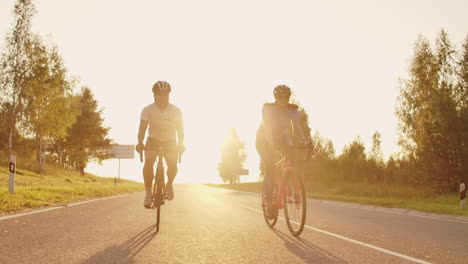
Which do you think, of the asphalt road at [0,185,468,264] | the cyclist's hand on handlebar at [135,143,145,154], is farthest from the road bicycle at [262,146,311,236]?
the cyclist's hand on handlebar at [135,143,145,154]

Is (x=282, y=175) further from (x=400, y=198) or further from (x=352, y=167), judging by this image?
(x=352, y=167)

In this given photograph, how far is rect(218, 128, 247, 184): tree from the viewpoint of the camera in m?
98.2

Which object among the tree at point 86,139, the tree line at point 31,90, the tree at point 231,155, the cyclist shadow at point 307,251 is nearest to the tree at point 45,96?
the tree line at point 31,90

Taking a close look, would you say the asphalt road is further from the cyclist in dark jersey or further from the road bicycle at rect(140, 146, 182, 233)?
the cyclist in dark jersey

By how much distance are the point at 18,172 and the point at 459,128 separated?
32.5 metres

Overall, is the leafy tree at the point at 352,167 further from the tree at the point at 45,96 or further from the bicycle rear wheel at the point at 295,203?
the bicycle rear wheel at the point at 295,203

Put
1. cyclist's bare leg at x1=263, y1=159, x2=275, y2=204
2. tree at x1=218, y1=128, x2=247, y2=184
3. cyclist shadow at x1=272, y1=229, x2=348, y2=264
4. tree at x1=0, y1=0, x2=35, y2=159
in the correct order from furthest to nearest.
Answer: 1. tree at x1=218, y1=128, x2=247, y2=184
2. tree at x1=0, y1=0, x2=35, y2=159
3. cyclist's bare leg at x1=263, y1=159, x2=275, y2=204
4. cyclist shadow at x1=272, y1=229, x2=348, y2=264

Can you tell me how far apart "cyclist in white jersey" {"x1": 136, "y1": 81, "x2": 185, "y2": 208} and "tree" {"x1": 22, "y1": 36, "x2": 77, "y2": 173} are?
121ft

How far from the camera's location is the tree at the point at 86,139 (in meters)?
57.4

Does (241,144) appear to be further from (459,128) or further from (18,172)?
(459,128)

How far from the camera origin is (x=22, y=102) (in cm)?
4081

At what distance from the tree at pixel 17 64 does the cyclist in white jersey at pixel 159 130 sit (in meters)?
37.0

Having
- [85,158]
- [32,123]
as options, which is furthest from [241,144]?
[32,123]

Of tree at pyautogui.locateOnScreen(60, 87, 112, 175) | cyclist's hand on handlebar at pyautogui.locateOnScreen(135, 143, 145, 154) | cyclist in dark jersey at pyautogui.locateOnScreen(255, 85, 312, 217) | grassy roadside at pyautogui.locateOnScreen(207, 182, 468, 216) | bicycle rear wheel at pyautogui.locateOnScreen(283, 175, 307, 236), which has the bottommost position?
grassy roadside at pyautogui.locateOnScreen(207, 182, 468, 216)
